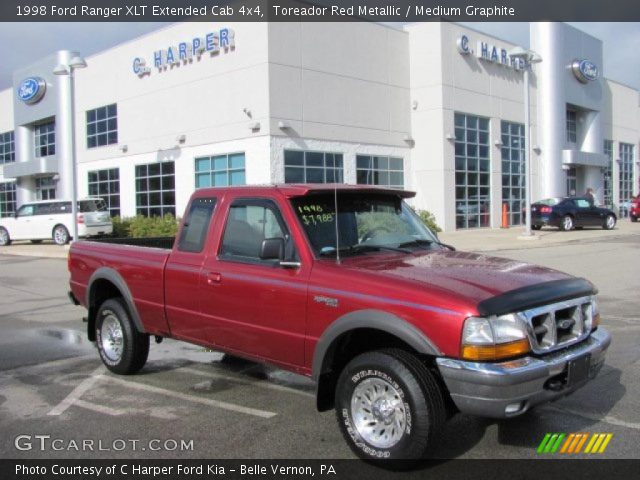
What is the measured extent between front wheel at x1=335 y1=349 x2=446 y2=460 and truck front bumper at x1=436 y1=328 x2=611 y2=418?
164 millimetres

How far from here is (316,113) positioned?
26.0 meters

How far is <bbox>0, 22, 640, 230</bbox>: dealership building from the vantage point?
25.2 metres

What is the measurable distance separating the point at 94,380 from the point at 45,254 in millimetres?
16339

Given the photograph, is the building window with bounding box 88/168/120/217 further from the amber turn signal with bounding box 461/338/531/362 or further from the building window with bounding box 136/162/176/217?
the amber turn signal with bounding box 461/338/531/362

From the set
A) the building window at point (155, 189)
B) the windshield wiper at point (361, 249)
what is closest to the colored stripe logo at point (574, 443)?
the windshield wiper at point (361, 249)

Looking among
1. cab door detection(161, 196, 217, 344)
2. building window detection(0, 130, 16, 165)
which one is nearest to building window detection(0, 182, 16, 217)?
building window detection(0, 130, 16, 165)

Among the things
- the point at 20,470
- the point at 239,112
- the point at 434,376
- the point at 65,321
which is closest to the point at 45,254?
the point at 239,112

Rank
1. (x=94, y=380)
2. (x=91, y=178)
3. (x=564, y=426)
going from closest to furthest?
(x=564, y=426), (x=94, y=380), (x=91, y=178)

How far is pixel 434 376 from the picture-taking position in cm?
392

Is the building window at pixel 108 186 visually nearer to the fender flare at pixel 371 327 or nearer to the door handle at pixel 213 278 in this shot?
the door handle at pixel 213 278

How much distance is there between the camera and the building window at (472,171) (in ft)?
99.1

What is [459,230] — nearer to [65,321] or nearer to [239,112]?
[239,112]

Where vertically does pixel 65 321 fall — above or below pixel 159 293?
below

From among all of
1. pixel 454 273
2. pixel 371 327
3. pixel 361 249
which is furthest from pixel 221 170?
pixel 371 327
